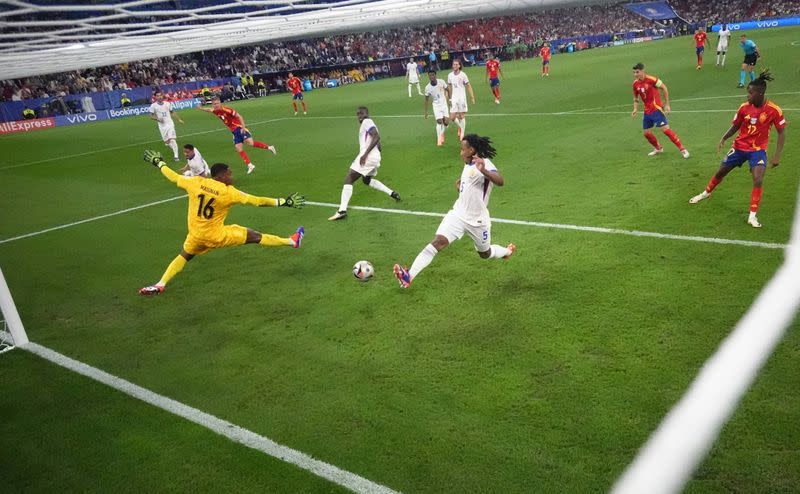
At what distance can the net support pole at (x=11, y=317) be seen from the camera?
6.83m

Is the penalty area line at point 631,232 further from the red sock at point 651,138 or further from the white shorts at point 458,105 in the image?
the white shorts at point 458,105

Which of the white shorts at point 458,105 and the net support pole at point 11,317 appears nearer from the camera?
the net support pole at point 11,317

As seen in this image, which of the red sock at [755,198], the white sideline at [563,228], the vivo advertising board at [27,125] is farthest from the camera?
the vivo advertising board at [27,125]

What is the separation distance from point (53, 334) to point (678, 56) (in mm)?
36921

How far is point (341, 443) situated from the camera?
454 centimetres

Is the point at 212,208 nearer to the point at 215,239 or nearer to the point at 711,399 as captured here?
the point at 215,239

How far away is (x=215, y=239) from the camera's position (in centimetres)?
780

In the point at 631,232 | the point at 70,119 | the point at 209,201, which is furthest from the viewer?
the point at 70,119

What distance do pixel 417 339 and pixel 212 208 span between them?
355 centimetres

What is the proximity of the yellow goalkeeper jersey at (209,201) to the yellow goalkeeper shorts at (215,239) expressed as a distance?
0.11 feet

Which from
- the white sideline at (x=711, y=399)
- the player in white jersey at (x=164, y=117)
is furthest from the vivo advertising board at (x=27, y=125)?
the white sideline at (x=711, y=399)

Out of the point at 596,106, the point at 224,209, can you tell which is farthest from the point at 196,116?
the point at 224,209

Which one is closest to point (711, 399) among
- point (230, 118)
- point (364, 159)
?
point (364, 159)

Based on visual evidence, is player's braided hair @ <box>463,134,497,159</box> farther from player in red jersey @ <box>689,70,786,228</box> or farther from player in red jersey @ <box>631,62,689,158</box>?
player in red jersey @ <box>631,62,689,158</box>
